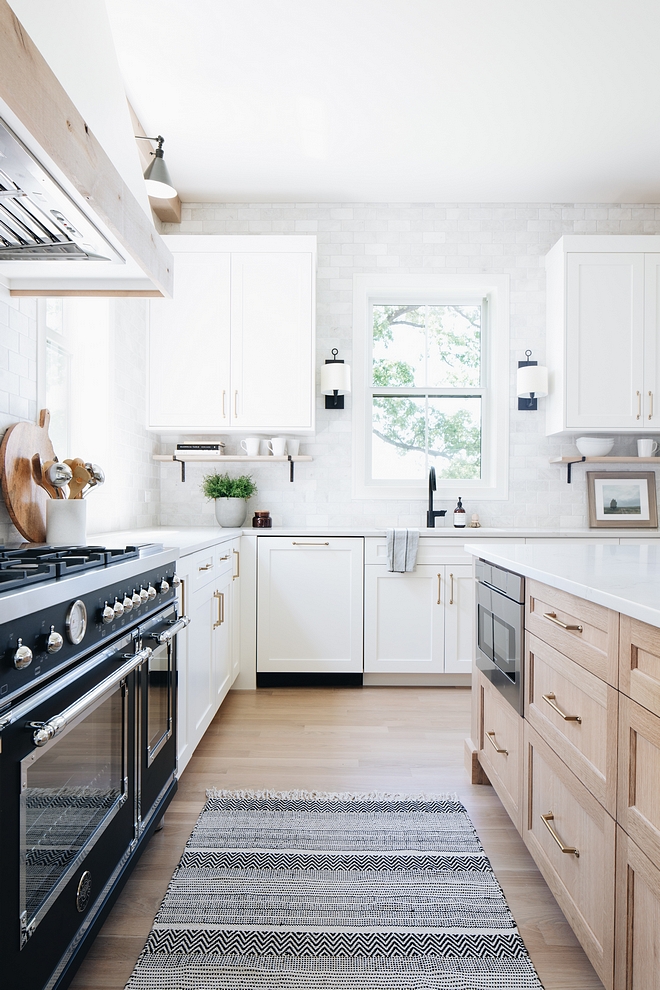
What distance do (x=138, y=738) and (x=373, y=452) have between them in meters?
2.83

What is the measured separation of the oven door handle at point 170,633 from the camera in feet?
5.69

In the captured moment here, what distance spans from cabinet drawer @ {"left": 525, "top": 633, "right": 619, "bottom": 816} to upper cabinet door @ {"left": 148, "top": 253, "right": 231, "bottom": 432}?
2524 mm

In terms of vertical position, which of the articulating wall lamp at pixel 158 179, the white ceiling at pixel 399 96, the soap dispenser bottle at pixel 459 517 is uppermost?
the white ceiling at pixel 399 96

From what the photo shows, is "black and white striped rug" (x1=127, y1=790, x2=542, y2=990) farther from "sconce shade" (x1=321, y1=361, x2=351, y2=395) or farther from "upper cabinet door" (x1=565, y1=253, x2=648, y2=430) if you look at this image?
"upper cabinet door" (x1=565, y1=253, x2=648, y2=430)

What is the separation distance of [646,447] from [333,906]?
335cm

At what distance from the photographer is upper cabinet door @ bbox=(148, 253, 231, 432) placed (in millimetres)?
3672

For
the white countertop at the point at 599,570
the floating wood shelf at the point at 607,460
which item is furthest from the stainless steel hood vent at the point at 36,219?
the floating wood shelf at the point at 607,460

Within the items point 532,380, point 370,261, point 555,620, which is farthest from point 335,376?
point 555,620

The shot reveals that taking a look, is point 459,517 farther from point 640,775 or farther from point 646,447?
point 640,775

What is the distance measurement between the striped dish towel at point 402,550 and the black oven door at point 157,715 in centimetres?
166

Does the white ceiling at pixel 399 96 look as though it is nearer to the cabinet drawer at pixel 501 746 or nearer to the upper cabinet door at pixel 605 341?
the upper cabinet door at pixel 605 341

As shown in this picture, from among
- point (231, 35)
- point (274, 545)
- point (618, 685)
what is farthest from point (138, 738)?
point (231, 35)

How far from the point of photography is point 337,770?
2.41m

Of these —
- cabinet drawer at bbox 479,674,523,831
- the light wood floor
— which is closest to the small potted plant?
the light wood floor
